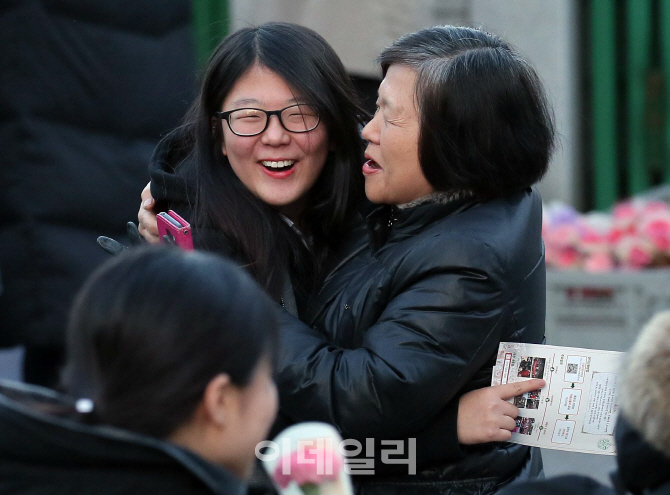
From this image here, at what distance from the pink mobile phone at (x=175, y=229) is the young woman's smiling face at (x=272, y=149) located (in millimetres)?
A: 236

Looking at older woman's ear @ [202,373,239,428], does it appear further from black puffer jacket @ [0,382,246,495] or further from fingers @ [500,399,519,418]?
fingers @ [500,399,519,418]

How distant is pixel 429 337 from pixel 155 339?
0.77 meters

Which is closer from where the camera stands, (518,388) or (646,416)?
(646,416)

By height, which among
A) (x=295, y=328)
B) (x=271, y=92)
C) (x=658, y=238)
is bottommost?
(x=658, y=238)

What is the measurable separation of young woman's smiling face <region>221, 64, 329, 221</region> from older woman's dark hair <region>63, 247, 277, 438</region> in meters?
0.96

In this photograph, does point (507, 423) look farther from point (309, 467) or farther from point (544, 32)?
point (544, 32)

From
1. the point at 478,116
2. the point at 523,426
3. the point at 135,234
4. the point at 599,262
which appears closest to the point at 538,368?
the point at 523,426

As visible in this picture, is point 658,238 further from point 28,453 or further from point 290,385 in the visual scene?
point 28,453

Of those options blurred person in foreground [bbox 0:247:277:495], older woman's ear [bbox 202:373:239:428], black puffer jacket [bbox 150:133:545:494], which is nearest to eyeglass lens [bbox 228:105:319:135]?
black puffer jacket [bbox 150:133:545:494]

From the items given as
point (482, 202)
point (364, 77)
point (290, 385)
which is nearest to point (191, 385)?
point (290, 385)

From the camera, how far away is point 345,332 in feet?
7.17

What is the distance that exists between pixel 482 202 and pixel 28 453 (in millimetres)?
1180

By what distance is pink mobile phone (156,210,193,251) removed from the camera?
2145 mm

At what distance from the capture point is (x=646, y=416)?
4.77 feet
